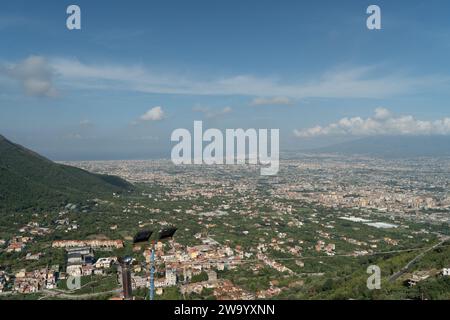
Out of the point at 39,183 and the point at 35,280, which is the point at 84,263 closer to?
the point at 35,280

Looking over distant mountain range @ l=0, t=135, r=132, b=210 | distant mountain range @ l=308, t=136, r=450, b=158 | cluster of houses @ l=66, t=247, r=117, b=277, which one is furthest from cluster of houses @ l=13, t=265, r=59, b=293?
distant mountain range @ l=308, t=136, r=450, b=158

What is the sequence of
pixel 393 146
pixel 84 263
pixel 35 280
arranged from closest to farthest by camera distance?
pixel 35 280 < pixel 84 263 < pixel 393 146

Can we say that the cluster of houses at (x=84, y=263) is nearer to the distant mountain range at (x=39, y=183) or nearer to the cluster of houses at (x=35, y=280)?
the cluster of houses at (x=35, y=280)

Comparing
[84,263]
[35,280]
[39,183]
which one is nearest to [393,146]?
Result: [39,183]
